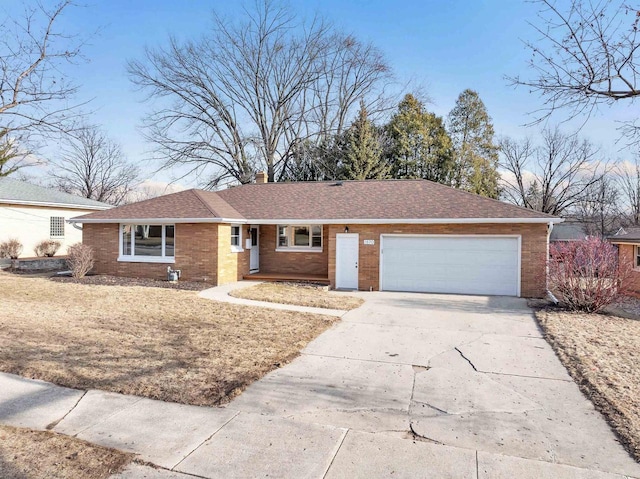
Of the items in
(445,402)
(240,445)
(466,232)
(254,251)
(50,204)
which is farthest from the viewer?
(50,204)

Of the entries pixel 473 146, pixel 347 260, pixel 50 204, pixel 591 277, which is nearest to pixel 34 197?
pixel 50 204

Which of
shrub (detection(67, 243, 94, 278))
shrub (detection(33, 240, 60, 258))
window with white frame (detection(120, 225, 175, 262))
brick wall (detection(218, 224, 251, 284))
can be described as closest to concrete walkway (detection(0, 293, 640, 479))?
brick wall (detection(218, 224, 251, 284))

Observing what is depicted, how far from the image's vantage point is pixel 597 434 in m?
4.08

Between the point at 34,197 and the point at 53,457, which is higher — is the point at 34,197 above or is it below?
above

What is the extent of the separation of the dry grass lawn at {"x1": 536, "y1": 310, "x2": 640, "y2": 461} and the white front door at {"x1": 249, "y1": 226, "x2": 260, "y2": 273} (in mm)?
10740

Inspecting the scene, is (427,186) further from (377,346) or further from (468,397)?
(468,397)

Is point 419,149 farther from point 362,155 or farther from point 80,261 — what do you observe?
point 80,261

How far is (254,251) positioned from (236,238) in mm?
1319

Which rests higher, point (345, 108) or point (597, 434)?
point (345, 108)

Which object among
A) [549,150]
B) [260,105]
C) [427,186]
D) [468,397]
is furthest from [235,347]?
[549,150]

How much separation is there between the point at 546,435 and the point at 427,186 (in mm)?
14073

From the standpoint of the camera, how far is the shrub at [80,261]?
1523cm

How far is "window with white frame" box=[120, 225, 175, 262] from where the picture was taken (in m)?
15.5

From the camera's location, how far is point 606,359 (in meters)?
6.51
